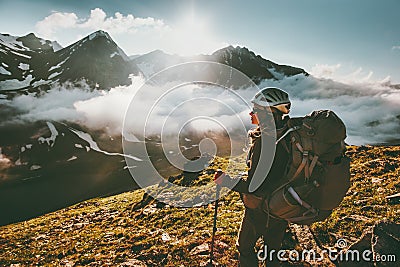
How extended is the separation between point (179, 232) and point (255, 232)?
5912 mm

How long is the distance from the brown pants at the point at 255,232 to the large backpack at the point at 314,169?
78 cm

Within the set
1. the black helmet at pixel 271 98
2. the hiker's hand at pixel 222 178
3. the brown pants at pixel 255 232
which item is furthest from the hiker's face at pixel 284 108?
the brown pants at pixel 255 232

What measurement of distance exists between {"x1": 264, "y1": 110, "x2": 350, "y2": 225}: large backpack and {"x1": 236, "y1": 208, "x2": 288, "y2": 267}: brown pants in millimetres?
781

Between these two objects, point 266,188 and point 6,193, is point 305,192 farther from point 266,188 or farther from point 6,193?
point 6,193

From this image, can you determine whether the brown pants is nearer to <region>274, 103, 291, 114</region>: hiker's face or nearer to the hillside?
the hillside

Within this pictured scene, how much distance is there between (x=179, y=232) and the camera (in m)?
11.3

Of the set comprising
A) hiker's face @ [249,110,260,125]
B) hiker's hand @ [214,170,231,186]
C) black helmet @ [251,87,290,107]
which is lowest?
hiker's hand @ [214,170,231,186]

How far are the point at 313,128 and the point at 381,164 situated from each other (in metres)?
12.5

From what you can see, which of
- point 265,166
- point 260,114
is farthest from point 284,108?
point 265,166

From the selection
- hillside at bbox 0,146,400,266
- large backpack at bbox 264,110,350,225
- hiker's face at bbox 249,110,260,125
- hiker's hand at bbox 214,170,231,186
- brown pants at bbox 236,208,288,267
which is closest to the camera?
large backpack at bbox 264,110,350,225

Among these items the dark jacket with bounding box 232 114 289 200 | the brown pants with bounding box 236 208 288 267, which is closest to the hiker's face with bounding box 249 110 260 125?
the dark jacket with bounding box 232 114 289 200

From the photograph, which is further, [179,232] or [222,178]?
[179,232]

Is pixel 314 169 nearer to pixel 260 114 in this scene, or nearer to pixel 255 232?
pixel 260 114

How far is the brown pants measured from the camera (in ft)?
20.0
